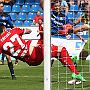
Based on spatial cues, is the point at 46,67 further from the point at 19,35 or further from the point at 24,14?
the point at 24,14

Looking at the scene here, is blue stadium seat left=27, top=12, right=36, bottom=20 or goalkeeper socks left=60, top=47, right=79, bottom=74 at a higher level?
goalkeeper socks left=60, top=47, right=79, bottom=74

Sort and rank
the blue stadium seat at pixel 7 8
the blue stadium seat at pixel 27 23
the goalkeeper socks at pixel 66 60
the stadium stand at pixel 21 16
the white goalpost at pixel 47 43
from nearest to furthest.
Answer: the white goalpost at pixel 47 43 → the goalkeeper socks at pixel 66 60 → the blue stadium seat at pixel 27 23 → the stadium stand at pixel 21 16 → the blue stadium seat at pixel 7 8

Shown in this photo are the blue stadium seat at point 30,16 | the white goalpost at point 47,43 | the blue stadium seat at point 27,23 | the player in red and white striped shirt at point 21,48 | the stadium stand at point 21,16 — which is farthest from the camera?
the stadium stand at point 21,16

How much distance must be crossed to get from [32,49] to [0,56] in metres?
7.09

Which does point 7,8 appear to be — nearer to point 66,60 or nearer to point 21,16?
point 21,16

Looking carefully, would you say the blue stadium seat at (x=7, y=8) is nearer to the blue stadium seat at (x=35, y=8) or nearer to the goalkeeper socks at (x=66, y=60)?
the blue stadium seat at (x=35, y=8)

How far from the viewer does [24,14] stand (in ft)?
59.5

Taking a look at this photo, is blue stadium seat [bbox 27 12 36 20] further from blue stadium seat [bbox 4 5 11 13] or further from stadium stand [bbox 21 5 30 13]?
blue stadium seat [bbox 4 5 11 13]

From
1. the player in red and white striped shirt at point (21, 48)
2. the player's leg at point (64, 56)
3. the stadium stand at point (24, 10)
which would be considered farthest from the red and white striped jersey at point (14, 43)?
the stadium stand at point (24, 10)

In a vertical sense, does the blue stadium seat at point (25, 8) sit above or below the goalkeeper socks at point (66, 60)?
below

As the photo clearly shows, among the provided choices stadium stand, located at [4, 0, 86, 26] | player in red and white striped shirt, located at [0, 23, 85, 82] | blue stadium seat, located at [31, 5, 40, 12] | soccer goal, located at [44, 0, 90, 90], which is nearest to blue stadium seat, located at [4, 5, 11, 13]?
stadium stand, located at [4, 0, 86, 26]

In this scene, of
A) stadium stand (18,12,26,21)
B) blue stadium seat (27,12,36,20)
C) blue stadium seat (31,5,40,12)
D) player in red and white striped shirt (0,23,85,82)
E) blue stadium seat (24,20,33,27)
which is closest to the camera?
player in red and white striped shirt (0,23,85,82)

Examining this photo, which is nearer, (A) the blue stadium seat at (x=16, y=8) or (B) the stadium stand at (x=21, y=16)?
(B) the stadium stand at (x=21, y=16)

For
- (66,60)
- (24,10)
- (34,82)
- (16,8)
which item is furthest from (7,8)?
(66,60)
